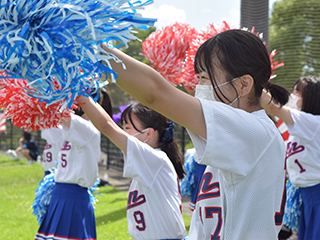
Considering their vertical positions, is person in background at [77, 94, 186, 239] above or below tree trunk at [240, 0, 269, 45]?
below

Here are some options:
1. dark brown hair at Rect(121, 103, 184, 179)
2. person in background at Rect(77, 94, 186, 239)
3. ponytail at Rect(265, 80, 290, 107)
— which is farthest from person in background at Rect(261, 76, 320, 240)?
person in background at Rect(77, 94, 186, 239)

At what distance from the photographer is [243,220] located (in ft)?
3.98

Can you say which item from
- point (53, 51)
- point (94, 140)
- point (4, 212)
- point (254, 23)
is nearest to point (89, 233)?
point (94, 140)

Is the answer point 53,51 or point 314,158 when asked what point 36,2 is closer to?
point 53,51

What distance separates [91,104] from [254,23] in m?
3.64

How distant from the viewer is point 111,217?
6.03 meters

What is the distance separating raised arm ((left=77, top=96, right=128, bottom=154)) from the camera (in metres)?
1.75

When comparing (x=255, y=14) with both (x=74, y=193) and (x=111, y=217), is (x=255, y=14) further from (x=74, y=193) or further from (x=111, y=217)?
(x=111, y=217)

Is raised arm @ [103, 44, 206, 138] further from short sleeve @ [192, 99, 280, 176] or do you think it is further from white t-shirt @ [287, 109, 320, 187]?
white t-shirt @ [287, 109, 320, 187]

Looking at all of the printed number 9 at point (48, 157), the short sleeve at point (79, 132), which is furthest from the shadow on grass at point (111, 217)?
the short sleeve at point (79, 132)

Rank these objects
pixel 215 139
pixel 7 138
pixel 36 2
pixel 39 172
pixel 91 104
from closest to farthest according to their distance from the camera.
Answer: pixel 36 2
pixel 215 139
pixel 91 104
pixel 39 172
pixel 7 138

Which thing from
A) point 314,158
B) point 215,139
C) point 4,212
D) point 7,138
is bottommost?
point 7,138

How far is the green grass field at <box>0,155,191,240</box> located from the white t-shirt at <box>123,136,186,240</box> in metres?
2.67

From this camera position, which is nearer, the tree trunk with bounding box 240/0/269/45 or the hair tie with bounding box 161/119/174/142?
the hair tie with bounding box 161/119/174/142
